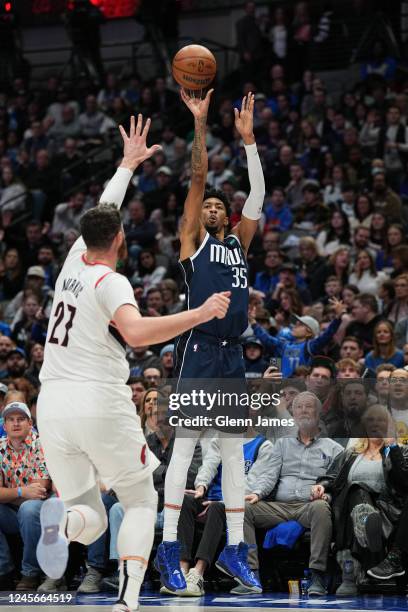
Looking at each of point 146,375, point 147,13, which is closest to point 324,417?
point 146,375

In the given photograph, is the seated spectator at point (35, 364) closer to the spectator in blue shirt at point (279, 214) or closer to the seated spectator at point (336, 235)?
the seated spectator at point (336, 235)

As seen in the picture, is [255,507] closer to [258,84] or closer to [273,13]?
[258,84]

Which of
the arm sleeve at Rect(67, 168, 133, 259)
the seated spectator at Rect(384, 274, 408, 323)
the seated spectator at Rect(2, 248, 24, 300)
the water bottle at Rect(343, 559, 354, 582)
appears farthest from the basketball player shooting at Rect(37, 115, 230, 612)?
the seated spectator at Rect(2, 248, 24, 300)

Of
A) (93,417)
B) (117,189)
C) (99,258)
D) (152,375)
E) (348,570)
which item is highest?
(117,189)

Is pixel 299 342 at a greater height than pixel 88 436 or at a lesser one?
lesser

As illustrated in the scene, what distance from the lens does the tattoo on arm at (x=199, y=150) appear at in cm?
775

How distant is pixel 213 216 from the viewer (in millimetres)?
8031

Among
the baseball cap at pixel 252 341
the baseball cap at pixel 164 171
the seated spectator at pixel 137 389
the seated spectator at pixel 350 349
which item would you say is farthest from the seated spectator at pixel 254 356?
the baseball cap at pixel 164 171

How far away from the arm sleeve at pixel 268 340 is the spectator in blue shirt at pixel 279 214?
4735 millimetres

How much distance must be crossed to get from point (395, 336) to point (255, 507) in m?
3.22

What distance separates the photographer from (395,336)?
11.7m

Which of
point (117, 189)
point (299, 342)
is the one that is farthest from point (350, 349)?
point (117, 189)

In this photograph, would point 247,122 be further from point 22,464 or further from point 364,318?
point 364,318
